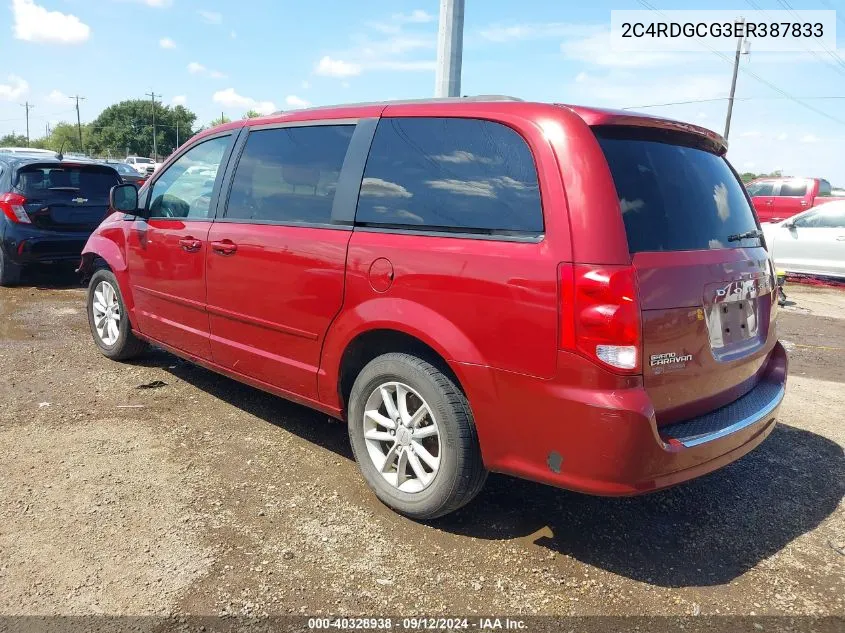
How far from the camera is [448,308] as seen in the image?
9.18 ft

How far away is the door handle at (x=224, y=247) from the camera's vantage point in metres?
3.86

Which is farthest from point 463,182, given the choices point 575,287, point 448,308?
point 575,287

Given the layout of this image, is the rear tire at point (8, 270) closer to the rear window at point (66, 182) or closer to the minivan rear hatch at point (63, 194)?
the minivan rear hatch at point (63, 194)

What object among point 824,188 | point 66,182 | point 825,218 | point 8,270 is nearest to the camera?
point 8,270

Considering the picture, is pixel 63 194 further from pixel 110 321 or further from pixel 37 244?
pixel 110 321

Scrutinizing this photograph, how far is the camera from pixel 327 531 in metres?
3.01

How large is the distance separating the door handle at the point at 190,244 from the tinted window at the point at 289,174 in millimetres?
304

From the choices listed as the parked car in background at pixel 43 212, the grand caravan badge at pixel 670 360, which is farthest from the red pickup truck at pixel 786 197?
the grand caravan badge at pixel 670 360

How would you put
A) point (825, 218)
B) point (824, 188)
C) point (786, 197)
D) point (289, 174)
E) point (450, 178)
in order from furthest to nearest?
1. point (824, 188)
2. point (786, 197)
3. point (825, 218)
4. point (289, 174)
5. point (450, 178)

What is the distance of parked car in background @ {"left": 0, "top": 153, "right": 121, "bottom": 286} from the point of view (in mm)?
8109

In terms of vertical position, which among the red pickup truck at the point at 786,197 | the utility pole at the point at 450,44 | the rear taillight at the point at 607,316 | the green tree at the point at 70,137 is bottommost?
the rear taillight at the point at 607,316

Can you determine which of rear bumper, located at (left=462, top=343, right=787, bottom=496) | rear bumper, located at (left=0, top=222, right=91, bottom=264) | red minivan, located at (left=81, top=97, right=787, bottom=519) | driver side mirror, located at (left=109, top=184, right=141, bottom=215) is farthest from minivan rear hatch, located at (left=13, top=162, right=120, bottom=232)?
rear bumper, located at (left=462, top=343, right=787, bottom=496)

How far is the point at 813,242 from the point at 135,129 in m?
111

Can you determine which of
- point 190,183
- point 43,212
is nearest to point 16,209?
point 43,212
